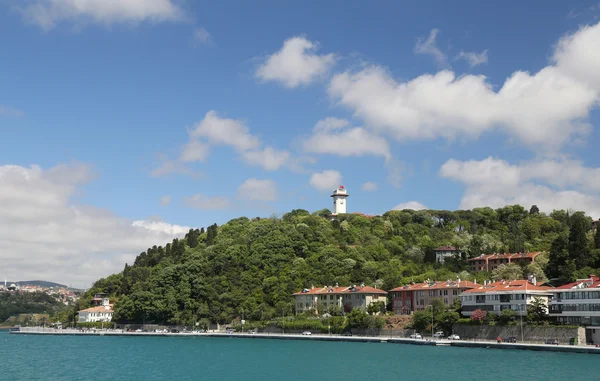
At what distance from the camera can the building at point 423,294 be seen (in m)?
83.9

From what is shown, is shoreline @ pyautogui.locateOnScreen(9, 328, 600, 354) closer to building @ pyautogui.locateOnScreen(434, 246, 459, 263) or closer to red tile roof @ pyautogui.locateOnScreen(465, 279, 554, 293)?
red tile roof @ pyautogui.locateOnScreen(465, 279, 554, 293)

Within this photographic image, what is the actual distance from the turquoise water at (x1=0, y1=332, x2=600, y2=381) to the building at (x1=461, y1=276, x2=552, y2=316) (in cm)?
870

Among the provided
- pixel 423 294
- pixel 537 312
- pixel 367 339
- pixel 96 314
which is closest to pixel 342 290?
pixel 423 294

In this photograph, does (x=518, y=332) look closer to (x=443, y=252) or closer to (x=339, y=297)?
(x=339, y=297)

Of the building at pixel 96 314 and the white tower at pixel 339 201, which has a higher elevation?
the white tower at pixel 339 201

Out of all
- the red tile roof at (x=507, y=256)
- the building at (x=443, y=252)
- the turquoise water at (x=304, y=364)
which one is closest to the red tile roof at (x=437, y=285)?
the red tile roof at (x=507, y=256)

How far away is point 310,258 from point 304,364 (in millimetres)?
57063

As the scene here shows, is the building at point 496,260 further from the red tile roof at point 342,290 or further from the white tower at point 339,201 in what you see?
the white tower at point 339,201

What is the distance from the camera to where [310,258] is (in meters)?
111

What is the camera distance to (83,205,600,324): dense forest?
340 feet

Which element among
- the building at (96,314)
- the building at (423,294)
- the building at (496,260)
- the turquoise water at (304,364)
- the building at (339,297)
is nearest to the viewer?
the turquoise water at (304,364)

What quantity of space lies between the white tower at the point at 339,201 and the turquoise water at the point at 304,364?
73245 mm

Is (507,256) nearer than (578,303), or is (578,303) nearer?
→ (578,303)

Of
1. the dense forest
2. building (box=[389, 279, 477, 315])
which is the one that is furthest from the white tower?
building (box=[389, 279, 477, 315])
